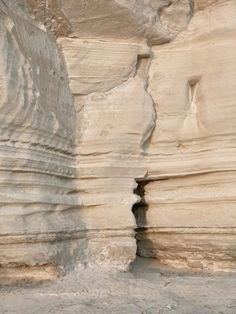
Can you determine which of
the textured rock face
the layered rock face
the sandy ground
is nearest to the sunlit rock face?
the textured rock face

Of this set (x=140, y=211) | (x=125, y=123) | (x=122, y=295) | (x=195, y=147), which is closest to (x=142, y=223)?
(x=140, y=211)

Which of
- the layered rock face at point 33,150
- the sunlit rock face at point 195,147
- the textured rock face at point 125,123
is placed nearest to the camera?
the layered rock face at point 33,150

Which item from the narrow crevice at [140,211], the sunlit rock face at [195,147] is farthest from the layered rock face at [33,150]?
the sunlit rock face at [195,147]

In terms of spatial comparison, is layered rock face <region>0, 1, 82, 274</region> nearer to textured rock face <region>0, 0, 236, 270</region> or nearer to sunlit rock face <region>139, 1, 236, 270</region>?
textured rock face <region>0, 0, 236, 270</region>

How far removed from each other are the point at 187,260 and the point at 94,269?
1.07 metres

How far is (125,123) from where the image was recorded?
456 cm

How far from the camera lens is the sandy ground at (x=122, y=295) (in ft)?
9.88

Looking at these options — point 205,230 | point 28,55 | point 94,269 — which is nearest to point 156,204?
point 205,230

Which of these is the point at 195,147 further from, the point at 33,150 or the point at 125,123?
the point at 33,150

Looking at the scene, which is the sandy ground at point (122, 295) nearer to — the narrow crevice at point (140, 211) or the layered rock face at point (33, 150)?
the layered rock face at point (33, 150)

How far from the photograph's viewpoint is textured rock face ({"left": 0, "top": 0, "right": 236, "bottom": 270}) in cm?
395

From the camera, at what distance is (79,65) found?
4.61 metres

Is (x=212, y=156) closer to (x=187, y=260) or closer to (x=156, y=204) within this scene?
(x=156, y=204)

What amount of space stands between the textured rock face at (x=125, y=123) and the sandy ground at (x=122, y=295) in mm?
333
